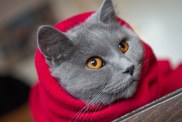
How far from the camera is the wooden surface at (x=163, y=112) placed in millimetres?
579

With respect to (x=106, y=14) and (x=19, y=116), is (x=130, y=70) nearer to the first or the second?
(x=106, y=14)

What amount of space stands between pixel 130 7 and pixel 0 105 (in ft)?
3.49

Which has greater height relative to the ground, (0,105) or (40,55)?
(40,55)

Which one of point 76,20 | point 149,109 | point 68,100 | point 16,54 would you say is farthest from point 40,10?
point 149,109

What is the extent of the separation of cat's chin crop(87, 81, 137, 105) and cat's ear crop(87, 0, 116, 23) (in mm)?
202

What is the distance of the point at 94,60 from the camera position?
0.82m

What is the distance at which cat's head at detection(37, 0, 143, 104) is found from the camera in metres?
0.78

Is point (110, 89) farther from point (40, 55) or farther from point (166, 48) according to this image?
point (166, 48)

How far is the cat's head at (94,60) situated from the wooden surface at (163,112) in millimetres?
185

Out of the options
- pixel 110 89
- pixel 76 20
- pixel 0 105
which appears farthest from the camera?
pixel 0 105

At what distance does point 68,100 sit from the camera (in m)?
0.78

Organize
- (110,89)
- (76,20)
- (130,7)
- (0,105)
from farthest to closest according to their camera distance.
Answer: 1. (0,105)
2. (130,7)
3. (76,20)
4. (110,89)

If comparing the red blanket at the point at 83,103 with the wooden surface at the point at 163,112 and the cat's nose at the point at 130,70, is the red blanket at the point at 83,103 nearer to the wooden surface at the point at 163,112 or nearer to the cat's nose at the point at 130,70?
the cat's nose at the point at 130,70

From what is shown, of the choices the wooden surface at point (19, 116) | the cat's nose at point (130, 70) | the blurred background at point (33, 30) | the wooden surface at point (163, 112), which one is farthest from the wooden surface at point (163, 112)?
the wooden surface at point (19, 116)
